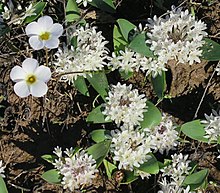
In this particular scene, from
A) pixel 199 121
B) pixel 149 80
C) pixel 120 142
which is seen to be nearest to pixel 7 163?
pixel 120 142

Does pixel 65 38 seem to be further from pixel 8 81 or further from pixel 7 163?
pixel 7 163

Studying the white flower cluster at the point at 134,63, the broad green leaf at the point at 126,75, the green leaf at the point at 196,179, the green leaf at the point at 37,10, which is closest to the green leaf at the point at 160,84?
the white flower cluster at the point at 134,63

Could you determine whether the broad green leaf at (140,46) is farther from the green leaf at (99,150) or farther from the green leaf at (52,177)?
the green leaf at (52,177)

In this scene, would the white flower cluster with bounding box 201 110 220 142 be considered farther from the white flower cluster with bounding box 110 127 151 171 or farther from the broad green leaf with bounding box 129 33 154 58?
the broad green leaf with bounding box 129 33 154 58

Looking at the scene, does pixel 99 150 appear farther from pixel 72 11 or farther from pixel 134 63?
pixel 72 11

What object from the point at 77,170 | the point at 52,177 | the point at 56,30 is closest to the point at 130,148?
the point at 77,170
